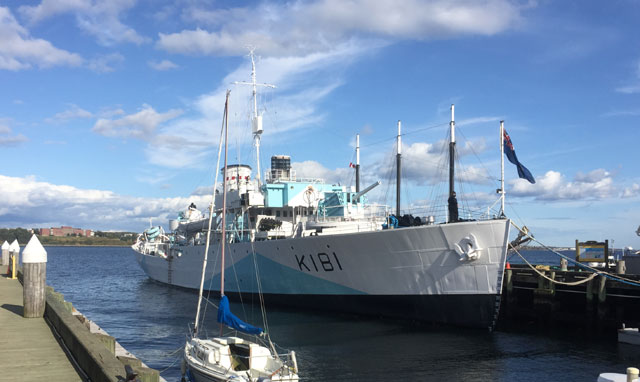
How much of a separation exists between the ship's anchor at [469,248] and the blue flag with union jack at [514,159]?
13.3ft

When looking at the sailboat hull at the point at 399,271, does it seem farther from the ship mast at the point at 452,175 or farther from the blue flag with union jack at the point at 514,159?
the blue flag with union jack at the point at 514,159

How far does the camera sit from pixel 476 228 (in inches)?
691

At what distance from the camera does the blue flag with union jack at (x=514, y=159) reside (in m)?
19.8

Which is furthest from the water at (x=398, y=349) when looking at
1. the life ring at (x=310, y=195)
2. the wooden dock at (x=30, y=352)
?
the life ring at (x=310, y=195)

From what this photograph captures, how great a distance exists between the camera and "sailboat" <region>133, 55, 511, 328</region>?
17.7 metres

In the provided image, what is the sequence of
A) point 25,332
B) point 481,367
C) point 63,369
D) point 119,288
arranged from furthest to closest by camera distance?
1. point 119,288
2. point 481,367
3. point 25,332
4. point 63,369

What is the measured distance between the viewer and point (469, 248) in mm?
17453

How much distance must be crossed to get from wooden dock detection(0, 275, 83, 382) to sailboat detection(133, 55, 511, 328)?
214 inches

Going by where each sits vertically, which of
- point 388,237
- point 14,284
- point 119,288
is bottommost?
point 119,288

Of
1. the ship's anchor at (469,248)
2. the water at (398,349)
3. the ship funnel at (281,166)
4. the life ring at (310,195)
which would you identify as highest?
the ship funnel at (281,166)

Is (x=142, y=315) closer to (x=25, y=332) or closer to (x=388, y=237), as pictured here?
(x=388, y=237)

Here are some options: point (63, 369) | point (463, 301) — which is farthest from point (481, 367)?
point (63, 369)

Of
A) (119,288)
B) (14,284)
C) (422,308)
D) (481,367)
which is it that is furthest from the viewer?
(119,288)

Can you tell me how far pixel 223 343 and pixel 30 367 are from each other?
499cm
